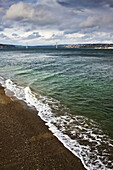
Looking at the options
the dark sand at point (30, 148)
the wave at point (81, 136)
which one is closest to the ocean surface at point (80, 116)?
the wave at point (81, 136)

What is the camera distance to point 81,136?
795 centimetres

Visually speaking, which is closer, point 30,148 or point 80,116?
point 30,148

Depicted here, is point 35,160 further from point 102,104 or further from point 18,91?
point 18,91

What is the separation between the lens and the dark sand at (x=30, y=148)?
5.87 m

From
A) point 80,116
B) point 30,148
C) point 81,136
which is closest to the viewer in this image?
point 30,148

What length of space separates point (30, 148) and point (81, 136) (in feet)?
9.74

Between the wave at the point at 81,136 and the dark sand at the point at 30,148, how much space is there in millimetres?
408

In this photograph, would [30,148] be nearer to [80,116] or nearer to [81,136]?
[81,136]

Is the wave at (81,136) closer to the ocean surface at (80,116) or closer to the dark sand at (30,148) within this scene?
the ocean surface at (80,116)

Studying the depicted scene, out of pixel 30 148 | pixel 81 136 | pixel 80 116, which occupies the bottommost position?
pixel 81 136

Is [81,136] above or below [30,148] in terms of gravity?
below

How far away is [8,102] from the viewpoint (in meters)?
12.5

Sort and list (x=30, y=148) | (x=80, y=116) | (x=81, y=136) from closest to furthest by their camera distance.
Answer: (x=30, y=148) → (x=81, y=136) → (x=80, y=116)

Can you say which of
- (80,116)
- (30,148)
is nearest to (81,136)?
(80,116)
